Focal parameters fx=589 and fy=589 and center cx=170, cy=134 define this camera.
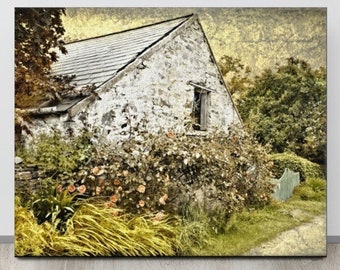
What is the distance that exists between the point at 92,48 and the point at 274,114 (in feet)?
2.55

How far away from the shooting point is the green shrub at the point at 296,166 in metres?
2.35

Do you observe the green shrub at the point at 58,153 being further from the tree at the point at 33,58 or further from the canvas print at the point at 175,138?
the tree at the point at 33,58

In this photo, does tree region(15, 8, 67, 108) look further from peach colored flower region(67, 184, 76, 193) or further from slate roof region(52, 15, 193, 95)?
peach colored flower region(67, 184, 76, 193)

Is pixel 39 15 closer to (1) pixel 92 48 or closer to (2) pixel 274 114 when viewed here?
(1) pixel 92 48

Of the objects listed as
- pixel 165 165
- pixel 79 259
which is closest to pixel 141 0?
pixel 165 165

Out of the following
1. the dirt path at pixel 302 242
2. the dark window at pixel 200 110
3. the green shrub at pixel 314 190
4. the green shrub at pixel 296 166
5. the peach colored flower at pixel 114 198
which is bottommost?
the dirt path at pixel 302 242

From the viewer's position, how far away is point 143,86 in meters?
2.35

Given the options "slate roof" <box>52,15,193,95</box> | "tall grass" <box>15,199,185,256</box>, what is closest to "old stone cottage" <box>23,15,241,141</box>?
"slate roof" <box>52,15,193,95</box>

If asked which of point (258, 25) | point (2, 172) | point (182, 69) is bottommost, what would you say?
point (2, 172)

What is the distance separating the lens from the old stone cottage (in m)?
2.34

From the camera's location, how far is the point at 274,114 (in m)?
2.35

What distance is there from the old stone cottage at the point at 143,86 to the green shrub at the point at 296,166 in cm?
24

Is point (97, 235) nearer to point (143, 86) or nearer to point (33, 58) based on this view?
point (143, 86)

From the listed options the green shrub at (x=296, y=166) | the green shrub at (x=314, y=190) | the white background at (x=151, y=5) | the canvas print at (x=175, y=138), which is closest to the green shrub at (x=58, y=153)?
the canvas print at (x=175, y=138)
